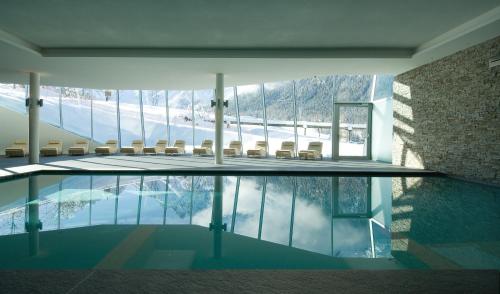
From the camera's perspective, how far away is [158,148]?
17391 millimetres

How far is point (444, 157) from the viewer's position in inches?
400

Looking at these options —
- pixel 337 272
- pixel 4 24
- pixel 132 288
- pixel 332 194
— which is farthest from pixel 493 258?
pixel 4 24

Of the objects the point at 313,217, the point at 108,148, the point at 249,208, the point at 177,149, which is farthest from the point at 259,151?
the point at 313,217

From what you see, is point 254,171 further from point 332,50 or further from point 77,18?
point 77,18

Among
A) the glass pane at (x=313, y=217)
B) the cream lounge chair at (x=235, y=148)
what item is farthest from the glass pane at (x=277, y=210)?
the cream lounge chair at (x=235, y=148)

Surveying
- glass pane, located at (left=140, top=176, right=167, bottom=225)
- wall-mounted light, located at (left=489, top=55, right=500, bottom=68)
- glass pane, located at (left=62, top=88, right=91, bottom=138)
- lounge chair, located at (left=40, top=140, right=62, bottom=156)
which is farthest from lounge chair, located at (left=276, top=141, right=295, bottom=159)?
glass pane, located at (left=62, top=88, right=91, bottom=138)

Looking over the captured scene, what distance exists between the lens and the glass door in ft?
49.4

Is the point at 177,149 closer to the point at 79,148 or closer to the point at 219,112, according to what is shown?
the point at 79,148

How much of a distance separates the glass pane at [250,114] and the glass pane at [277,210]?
27.2ft

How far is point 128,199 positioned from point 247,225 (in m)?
2.76

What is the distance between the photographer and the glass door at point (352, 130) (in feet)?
49.4

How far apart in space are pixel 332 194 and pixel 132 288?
549 centimetres

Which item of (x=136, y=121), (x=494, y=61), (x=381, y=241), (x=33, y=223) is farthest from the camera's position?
(x=136, y=121)

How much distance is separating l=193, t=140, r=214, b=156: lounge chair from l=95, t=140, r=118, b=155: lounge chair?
12.9 ft
